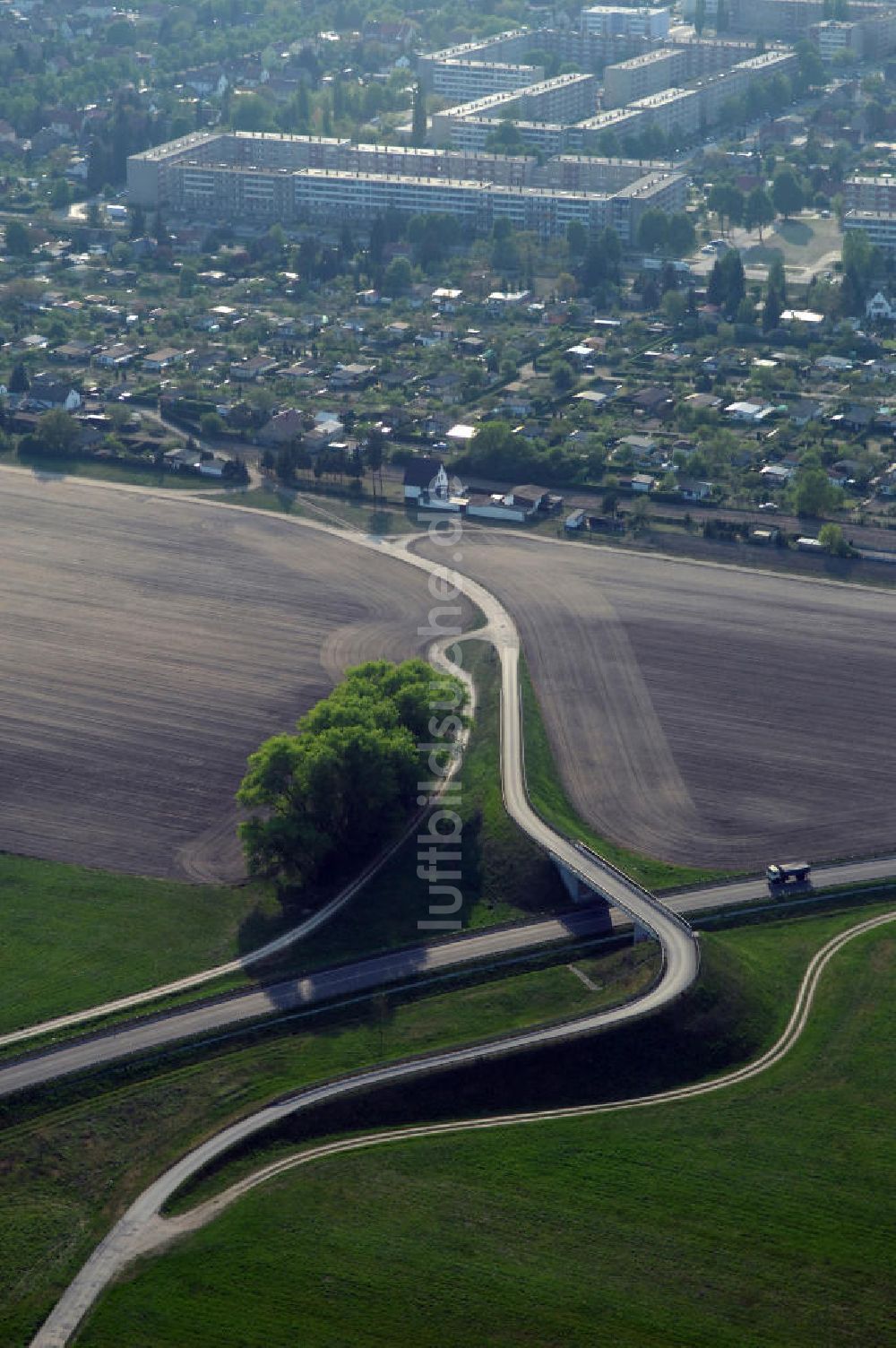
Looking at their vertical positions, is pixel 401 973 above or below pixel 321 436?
below

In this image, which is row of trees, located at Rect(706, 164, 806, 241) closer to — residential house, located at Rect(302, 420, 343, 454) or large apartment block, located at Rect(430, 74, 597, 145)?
large apartment block, located at Rect(430, 74, 597, 145)

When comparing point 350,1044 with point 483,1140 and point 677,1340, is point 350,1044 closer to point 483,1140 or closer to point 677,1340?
point 483,1140

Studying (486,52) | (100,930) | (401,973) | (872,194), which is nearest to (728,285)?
(872,194)

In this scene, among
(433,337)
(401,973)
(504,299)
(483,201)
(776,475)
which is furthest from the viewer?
(483,201)

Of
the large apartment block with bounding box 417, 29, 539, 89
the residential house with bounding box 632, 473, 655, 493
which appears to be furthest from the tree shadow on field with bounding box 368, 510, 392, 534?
the large apartment block with bounding box 417, 29, 539, 89

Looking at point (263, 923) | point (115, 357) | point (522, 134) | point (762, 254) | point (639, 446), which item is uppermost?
point (522, 134)

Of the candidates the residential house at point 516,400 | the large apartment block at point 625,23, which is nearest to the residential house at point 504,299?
the residential house at point 516,400

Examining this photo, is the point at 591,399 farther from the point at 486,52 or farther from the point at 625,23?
the point at 625,23

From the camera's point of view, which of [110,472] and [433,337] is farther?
[433,337]
